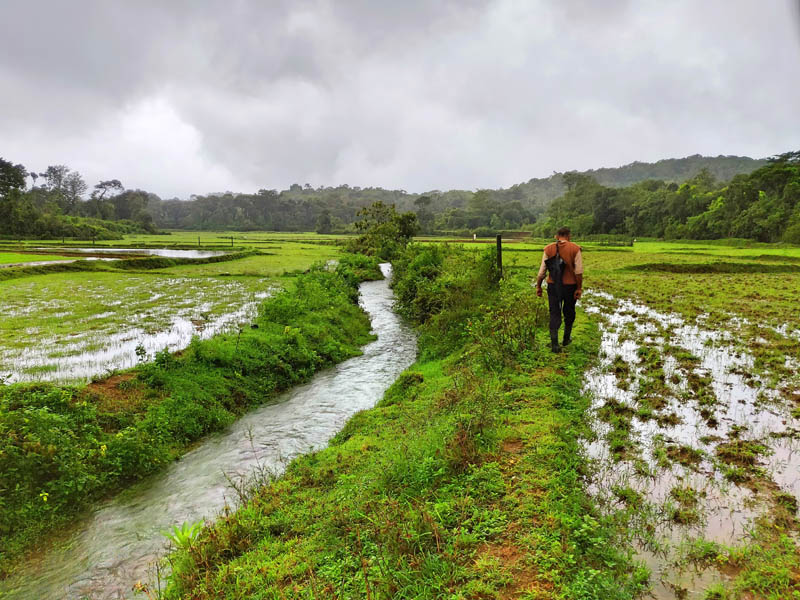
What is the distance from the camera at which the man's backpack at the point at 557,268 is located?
22.0 feet

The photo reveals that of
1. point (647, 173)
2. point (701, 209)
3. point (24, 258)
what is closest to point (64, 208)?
point (24, 258)

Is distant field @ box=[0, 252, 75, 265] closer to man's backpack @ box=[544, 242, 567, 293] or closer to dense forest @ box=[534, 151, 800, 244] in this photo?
man's backpack @ box=[544, 242, 567, 293]

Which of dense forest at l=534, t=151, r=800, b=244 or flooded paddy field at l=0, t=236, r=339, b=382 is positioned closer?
flooded paddy field at l=0, t=236, r=339, b=382

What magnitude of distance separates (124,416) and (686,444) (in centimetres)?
722

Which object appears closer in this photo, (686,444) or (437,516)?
(437,516)

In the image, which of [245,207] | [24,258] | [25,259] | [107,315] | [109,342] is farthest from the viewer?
[245,207]

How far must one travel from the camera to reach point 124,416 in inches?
238

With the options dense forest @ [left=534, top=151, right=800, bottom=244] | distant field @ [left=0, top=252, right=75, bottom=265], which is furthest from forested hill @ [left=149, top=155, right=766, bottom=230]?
distant field @ [left=0, top=252, right=75, bottom=265]

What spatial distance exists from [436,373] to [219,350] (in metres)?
4.28

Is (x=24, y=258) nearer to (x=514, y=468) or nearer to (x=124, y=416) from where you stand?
(x=124, y=416)

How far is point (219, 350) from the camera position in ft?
27.1

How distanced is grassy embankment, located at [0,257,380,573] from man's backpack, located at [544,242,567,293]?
18.1 ft

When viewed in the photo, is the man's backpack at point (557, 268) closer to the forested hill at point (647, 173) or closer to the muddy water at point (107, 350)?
the muddy water at point (107, 350)

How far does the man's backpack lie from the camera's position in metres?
6.72
